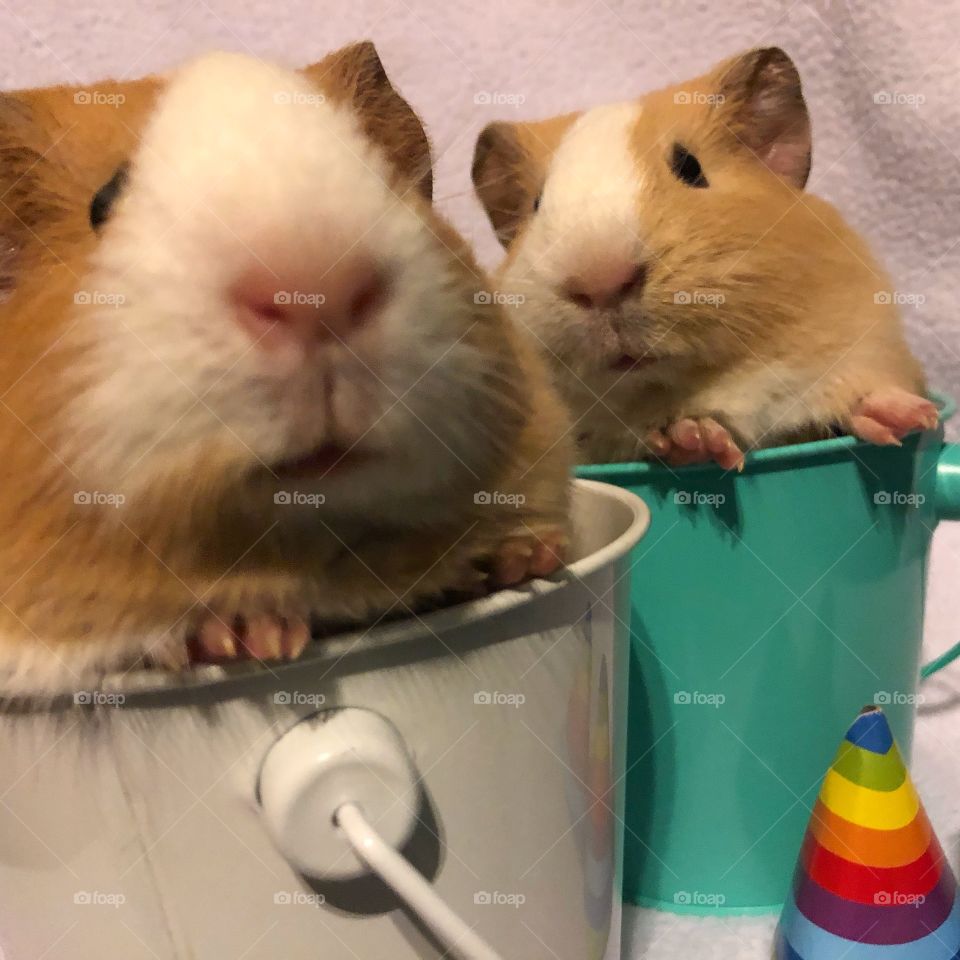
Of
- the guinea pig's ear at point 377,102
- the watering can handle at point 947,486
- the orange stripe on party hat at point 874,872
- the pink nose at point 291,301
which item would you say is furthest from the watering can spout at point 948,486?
the pink nose at point 291,301

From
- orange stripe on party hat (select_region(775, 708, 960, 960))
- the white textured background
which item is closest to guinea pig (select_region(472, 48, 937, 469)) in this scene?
orange stripe on party hat (select_region(775, 708, 960, 960))

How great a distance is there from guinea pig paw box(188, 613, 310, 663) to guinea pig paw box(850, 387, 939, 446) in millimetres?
447

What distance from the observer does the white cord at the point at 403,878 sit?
1.31 ft

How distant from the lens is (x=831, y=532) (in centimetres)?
67

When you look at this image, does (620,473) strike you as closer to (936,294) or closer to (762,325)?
(762,325)

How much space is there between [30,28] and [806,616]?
3.14ft

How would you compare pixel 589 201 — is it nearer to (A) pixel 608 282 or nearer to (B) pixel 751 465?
(A) pixel 608 282

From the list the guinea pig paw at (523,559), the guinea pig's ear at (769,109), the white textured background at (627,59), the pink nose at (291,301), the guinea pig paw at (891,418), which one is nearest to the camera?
the pink nose at (291,301)

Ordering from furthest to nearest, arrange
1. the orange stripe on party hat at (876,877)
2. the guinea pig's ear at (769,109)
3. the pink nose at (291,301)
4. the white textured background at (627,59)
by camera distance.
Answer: the white textured background at (627,59), the guinea pig's ear at (769,109), the orange stripe on party hat at (876,877), the pink nose at (291,301)

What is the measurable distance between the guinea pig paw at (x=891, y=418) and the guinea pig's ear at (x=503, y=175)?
34 centimetres

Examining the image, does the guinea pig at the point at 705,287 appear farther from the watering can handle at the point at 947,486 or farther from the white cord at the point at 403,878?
the white cord at the point at 403,878

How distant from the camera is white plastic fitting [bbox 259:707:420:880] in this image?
1.29 ft

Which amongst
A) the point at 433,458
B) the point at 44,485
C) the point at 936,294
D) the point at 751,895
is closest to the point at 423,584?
the point at 433,458

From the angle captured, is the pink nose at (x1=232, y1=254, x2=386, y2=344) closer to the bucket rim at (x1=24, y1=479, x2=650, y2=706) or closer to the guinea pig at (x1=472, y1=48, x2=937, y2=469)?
the bucket rim at (x1=24, y1=479, x2=650, y2=706)
